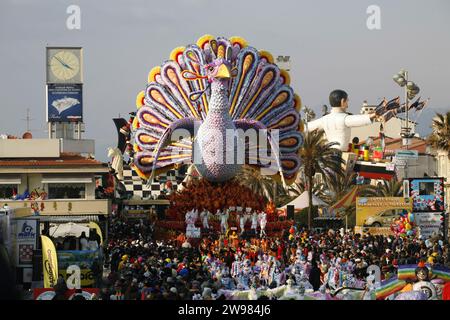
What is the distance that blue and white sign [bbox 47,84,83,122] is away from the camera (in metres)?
66.0

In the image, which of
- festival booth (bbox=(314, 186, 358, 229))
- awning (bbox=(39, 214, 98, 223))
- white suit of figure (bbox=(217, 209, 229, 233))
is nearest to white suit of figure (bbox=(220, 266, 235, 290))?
awning (bbox=(39, 214, 98, 223))

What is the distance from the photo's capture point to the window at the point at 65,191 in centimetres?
5116

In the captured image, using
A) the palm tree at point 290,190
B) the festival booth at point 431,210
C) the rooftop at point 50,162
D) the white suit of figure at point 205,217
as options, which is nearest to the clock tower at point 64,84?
the rooftop at point 50,162

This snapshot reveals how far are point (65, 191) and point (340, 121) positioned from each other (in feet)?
190

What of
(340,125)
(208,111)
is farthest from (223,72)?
(340,125)

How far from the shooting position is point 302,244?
38156mm

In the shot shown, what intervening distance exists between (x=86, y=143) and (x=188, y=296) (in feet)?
166

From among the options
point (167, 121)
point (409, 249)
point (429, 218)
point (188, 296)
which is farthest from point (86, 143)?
point (188, 296)

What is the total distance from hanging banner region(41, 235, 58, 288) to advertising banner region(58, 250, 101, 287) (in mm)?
1054

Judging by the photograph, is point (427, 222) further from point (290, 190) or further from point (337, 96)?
point (337, 96)

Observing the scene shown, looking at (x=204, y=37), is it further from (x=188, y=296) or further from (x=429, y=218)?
(x=188, y=296)

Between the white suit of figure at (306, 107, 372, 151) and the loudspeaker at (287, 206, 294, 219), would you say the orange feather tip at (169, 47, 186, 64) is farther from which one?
the white suit of figure at (306, 107, 372, 151)

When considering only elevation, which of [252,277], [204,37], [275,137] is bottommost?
[252,277]

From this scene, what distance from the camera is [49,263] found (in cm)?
2448
